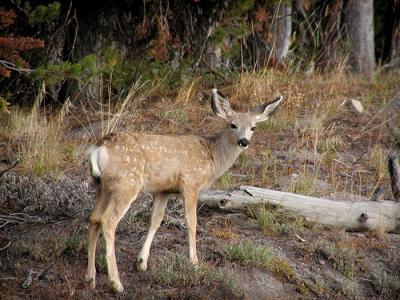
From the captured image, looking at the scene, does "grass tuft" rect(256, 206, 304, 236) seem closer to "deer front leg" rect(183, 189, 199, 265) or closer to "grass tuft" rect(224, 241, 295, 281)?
"grass tuft" rect(224, 241, 295, 281)

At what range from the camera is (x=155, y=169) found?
7.86 m

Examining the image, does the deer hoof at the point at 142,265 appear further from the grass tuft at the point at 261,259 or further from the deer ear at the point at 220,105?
the deer ear at the point at 220,105

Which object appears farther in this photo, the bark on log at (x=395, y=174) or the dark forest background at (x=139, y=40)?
the dark forest background at (x=139, y=40)

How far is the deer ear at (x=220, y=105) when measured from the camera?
8.84m

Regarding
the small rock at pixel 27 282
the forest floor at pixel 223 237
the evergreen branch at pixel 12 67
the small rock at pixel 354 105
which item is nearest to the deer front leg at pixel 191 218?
the forest floor at pixel 223 237

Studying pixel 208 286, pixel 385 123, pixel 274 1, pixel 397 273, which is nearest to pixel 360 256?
pixel 397 273

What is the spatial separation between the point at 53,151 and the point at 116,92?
10.3ft

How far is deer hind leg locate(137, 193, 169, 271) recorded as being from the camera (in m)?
8.05

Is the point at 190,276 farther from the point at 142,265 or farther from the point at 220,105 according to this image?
the point at 220,105

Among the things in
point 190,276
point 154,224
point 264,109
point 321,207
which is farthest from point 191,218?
point 321,207

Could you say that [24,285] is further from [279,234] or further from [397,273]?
[397,273]

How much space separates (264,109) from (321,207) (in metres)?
1.30

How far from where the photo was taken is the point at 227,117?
892 centimetres

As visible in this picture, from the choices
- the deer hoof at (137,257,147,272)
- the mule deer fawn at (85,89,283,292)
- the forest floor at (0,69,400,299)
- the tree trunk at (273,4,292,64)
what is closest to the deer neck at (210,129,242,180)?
the mule deer fawn at (85,89,283,292)
